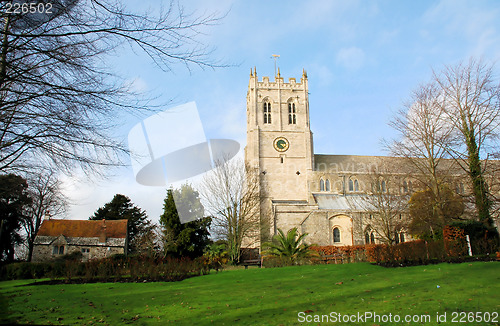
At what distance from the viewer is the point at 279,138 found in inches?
1821

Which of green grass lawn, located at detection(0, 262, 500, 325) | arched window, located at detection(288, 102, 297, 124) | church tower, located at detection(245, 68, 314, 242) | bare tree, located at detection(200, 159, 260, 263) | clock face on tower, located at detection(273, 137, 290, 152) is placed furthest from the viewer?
arched window, located at detection(288, 102, 297, 124)

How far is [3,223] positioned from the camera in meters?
32.3

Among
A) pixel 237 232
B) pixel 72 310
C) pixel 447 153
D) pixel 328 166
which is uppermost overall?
pixel 328 166

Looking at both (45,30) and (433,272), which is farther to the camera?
(433,272)

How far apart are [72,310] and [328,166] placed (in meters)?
40.8

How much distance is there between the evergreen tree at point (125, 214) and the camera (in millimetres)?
48969

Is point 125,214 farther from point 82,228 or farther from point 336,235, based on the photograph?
point 336,235

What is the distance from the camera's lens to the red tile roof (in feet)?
123

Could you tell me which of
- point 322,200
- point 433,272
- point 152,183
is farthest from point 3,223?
point 433,272

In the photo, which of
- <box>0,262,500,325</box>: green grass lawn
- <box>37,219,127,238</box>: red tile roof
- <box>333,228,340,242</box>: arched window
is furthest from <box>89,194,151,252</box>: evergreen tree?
<box>0,262,500,325</box>: green grass lawn

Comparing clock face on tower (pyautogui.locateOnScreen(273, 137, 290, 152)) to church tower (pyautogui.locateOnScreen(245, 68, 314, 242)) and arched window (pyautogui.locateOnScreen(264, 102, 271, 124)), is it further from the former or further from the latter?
arched window (pyautogui.locateOnScreen(264, 102, 271, 124))

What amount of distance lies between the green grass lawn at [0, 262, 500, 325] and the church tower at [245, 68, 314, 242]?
3027cm

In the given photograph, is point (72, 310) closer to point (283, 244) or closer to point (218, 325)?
point (218, 325)

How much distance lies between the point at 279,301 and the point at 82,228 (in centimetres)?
3581
